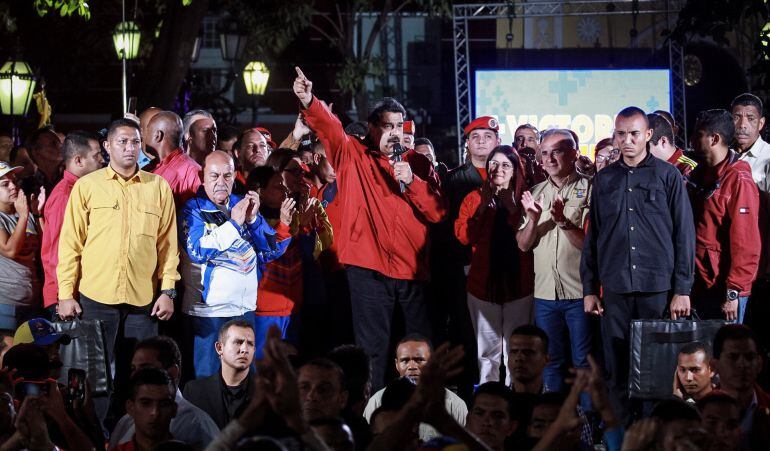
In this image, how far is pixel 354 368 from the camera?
748cm

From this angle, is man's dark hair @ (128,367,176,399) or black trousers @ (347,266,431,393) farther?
black trousers @ (347,266,431,393)

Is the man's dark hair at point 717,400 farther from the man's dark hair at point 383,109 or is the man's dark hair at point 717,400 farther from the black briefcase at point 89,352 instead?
the black briefcase at point 89,352

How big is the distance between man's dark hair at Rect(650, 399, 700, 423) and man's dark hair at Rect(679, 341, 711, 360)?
4.91 ft

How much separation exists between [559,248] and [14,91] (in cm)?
735

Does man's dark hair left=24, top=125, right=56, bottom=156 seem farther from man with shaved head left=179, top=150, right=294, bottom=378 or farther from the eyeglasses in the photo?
the eyeglasses

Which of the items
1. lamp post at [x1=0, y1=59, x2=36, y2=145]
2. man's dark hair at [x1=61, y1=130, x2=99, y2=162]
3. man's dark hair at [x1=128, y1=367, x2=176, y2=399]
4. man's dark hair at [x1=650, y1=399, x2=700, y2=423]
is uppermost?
lamp post at [x1=0, y1=59, x2=36, y2=145]

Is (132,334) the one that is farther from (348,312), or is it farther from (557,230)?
(557,230)

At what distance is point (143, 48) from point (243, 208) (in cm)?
1305

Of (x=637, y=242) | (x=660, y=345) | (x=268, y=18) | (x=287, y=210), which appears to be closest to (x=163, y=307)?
(x=287, y=210)

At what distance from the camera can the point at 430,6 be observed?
782 inches

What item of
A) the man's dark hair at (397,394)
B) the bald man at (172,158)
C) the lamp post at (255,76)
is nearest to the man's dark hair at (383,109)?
the bald man at (172,158)

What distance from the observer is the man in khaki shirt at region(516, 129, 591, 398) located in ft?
28.7

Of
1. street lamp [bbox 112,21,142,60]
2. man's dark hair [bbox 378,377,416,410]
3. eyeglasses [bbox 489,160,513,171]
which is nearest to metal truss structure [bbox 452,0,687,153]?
street lamp [bbox 112,21,142,60]

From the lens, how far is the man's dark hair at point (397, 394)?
667cm
